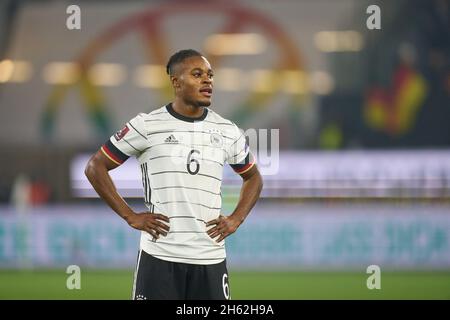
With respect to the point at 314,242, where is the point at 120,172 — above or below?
above

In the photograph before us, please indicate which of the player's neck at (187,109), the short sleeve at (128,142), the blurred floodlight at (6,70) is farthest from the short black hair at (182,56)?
the blurred floodlight at (6,70)

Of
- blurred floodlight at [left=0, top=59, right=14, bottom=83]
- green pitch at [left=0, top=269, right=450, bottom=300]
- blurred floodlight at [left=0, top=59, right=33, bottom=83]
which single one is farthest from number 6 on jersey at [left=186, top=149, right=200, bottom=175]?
blurred floodlight at [left=0, top=59, right=14, bottom=83]

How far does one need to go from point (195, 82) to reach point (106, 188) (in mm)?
764

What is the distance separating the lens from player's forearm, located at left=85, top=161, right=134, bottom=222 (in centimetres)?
546

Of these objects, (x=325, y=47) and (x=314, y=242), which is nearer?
(x=314, y=242)

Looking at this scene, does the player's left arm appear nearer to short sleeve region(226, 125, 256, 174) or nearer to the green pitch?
short sleeve region(226, 125, 256, 174)

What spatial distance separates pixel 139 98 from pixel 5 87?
7.30 feet

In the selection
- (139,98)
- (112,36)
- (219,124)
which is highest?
(112,36)

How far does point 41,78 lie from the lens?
15.4 meters

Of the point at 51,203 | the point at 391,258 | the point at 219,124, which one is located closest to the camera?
the point at 219,124

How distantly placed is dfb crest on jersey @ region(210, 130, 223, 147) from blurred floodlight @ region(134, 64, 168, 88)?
31.7 ft

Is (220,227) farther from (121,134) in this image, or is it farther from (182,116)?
(121,134)

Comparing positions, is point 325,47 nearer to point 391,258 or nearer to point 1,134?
point 391,258

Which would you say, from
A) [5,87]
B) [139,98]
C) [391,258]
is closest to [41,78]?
[5,87]
